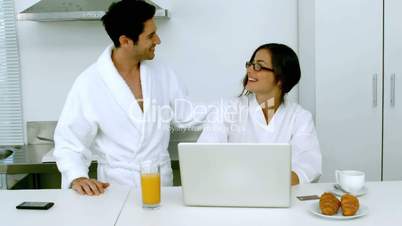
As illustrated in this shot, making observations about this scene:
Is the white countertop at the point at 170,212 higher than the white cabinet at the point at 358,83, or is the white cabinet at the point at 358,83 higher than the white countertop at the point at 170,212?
the white cabinet at the point at 358,83

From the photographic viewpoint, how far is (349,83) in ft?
9.04

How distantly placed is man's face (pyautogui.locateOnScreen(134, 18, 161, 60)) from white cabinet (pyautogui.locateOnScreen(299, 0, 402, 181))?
92 cm

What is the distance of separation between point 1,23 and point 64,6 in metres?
0.58

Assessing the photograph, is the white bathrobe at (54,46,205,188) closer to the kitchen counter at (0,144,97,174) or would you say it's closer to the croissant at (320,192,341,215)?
the kitchen counter at (0,144,97,174)

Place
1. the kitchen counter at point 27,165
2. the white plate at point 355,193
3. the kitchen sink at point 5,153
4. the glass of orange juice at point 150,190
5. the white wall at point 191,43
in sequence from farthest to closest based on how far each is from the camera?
the white wall at point 191,43 → the kitchen sink at point 5,153 → the kitchen counter at point 27,165 → the white plate at point 355,193 → the glass of orange juice at point 150,190

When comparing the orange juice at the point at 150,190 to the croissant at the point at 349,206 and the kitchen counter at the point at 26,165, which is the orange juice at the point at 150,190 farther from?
the kitchen counter at the point at 26,165

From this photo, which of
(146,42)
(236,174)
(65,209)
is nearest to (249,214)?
(236,174)

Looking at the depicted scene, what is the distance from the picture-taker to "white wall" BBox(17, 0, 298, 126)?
3.06 m

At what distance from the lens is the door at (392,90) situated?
270 cm

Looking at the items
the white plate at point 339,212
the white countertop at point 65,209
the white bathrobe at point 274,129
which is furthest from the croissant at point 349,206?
the white countertop at point 65,209

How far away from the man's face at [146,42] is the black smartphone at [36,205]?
34.0 inches

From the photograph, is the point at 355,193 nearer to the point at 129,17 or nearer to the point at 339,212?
the point at 339,212

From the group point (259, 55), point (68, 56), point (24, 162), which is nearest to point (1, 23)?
point (68, 56)

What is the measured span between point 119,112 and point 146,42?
1.10 ft
